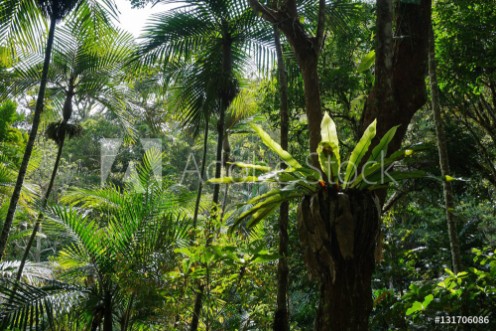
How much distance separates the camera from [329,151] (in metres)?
2.87

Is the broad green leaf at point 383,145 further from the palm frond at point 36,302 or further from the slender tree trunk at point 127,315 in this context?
the palm frond at point 36,302

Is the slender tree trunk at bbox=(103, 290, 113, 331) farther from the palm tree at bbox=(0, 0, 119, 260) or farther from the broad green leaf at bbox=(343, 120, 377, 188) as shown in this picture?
the broad green leaf at bbox=(343, 120, 377, 188)

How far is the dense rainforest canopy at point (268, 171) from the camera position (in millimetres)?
3029

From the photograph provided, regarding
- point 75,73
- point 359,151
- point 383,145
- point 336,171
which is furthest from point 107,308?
point 75,73

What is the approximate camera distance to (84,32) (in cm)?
788

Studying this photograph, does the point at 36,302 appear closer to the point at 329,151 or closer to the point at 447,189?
the point at 329,151

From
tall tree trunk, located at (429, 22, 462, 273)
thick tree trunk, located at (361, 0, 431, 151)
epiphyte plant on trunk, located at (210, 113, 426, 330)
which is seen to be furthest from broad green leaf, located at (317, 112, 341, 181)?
tall tree trunk, located at (429, 22, 462, 273)

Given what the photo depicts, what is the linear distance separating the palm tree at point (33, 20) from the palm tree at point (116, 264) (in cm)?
122

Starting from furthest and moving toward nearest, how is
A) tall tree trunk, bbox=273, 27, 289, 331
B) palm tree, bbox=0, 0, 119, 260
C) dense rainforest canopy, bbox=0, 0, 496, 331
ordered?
1. palm tree, bbox=0, 0, 119, 260
2. tall tree trunk, bbox=273, 27, 289, 331
3. dense rainforest canopy, bbox=0, 0, 496, 331

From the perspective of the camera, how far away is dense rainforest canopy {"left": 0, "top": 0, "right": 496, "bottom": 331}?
9.94ft

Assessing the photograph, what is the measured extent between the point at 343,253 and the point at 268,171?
0.91 metres

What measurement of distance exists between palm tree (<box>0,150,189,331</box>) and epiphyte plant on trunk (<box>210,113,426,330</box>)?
1915mm

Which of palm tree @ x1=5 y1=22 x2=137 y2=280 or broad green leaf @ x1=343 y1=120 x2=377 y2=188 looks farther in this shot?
palm tree @ x1=5 y1=22 x2=137 y2=280

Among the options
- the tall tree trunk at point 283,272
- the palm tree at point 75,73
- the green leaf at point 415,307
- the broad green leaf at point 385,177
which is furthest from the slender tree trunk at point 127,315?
the palm tree at point 75,73
